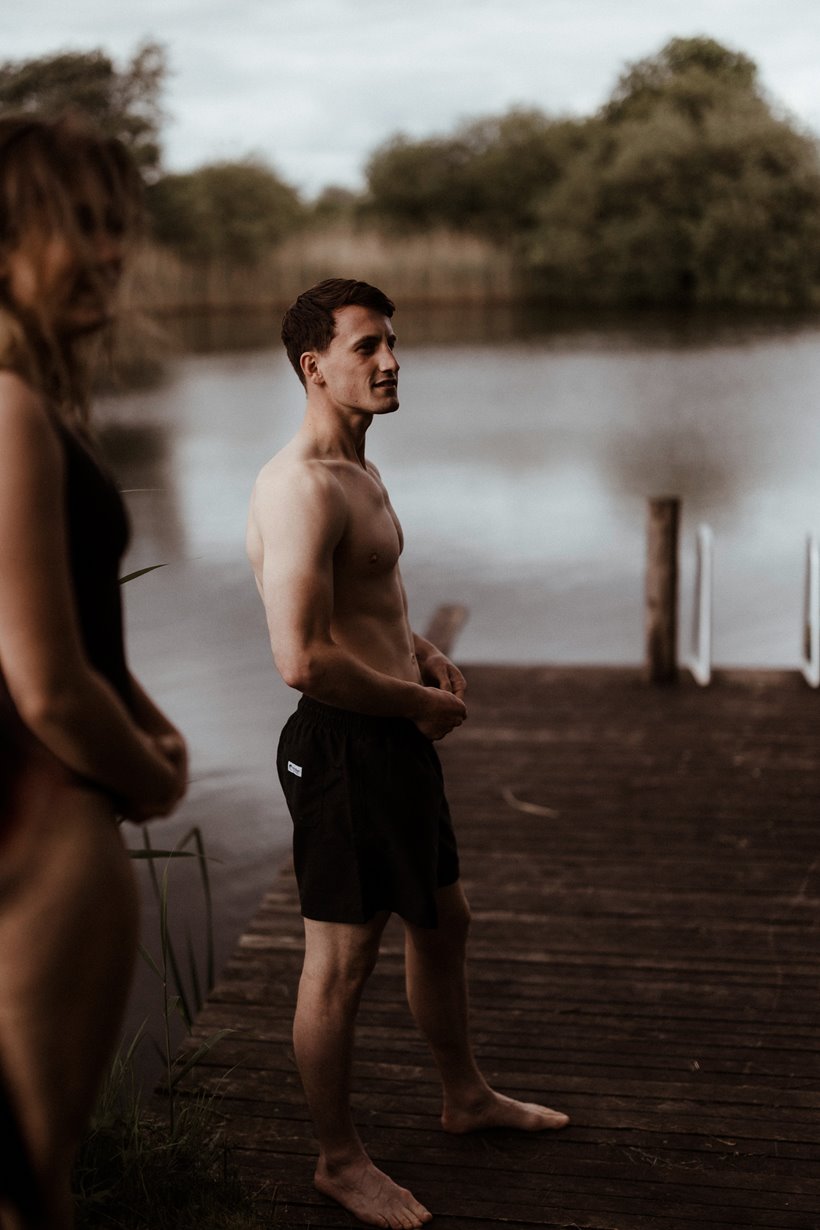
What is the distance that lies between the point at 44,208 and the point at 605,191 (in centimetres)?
3495

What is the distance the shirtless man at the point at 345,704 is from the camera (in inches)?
80.2

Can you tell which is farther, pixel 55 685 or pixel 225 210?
pixel 225 210

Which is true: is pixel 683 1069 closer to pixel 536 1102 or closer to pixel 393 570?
pixel 536 1102

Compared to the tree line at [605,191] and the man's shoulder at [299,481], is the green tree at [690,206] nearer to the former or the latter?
the tree line at [605,191]

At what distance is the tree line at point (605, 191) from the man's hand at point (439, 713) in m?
25.2

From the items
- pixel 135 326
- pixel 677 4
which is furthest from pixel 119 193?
pixel 677 4

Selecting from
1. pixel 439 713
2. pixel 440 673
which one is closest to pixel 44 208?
pixel 439 713

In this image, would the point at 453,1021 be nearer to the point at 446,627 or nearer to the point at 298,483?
the point at 298,483

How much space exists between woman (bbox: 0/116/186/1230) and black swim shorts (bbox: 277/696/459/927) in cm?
88

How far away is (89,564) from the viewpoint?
49.5 inches

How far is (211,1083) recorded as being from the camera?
2.77m

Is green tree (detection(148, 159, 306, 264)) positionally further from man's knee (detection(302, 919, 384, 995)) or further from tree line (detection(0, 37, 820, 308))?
man's knee (detection(302, 919, 384, 995))

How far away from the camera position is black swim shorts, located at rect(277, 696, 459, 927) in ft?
7.10

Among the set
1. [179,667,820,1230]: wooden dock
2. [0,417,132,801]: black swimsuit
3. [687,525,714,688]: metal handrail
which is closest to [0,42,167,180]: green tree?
[687,525,714,688]: metal handrail
